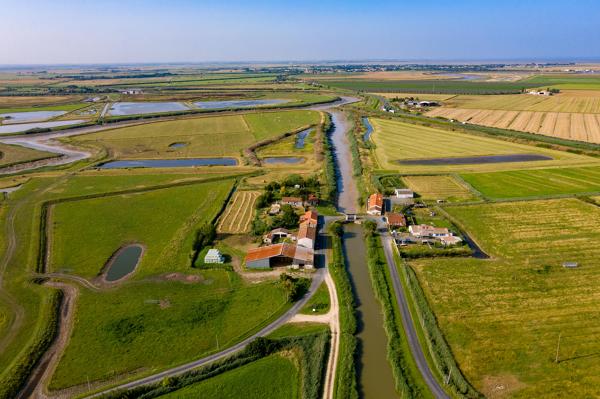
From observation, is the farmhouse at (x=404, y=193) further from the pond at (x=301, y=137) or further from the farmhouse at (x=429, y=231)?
the pond at (x=301, y=137)

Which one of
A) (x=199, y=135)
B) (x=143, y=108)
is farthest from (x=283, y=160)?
(x=143, y=108)

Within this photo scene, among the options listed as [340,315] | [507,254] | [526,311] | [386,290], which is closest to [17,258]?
[340,315]

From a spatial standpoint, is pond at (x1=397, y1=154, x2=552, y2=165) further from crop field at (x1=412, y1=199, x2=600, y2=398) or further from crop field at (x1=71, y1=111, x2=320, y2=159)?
crop field at (x1=71, y1=111, x2=320, y2=159)

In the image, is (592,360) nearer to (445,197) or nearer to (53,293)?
(445,197)

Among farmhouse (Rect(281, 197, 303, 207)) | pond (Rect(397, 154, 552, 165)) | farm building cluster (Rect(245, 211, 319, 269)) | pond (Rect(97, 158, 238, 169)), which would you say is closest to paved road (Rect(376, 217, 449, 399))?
farm building cluster (Rect(245, 211, 319, 269))

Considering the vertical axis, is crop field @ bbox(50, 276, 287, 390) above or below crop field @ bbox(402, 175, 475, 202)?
below

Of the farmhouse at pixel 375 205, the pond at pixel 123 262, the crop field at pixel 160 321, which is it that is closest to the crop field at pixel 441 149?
the farmhouse at pixel 375 205
